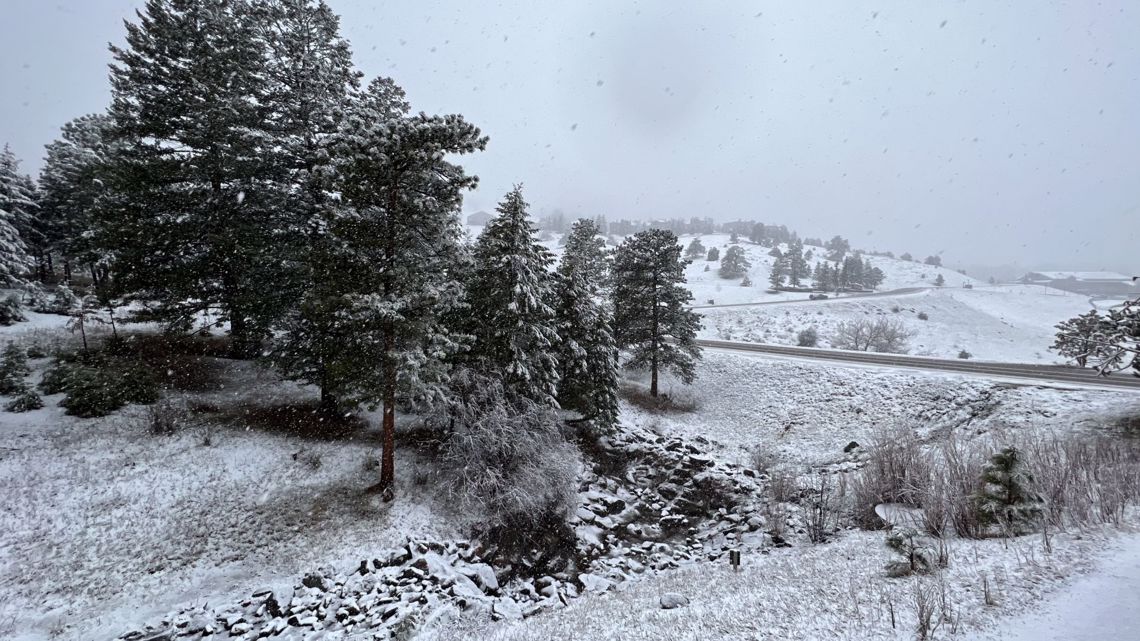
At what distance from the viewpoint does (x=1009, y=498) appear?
30.8ft

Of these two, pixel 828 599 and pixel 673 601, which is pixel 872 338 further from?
pixel 673 601

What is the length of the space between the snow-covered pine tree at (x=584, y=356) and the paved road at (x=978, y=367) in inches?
636

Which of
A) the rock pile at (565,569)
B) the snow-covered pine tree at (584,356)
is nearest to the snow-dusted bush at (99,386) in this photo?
the rock pile at (565,569)

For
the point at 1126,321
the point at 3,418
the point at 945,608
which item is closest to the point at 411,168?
the point at 945,608

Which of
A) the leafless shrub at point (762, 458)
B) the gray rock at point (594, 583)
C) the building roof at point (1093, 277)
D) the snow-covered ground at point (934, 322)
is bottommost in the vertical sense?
the gray rock at point (594, 583)

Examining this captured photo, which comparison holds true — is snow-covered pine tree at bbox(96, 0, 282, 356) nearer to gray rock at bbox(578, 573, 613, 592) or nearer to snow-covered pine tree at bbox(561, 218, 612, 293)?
gray rock at bbox(578, 573, 613, 592)

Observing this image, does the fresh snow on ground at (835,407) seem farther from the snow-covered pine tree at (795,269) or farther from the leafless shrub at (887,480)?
the snow-covered pine tree at (795,269)

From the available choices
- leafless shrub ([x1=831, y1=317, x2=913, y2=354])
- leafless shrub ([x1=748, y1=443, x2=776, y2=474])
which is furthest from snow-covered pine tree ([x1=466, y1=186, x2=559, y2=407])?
leafless shrub ([x1=831, y1=317, x2=913, y2=354])

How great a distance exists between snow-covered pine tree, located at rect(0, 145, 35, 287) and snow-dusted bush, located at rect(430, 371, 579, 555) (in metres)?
18.1

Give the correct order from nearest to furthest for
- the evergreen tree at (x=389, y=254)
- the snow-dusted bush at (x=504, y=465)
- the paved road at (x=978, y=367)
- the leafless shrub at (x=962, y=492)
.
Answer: the leafless shrub at (x=962, y=492)
the evergreen tree at (x=389, y=254)
the snow-dusted bush at (x=504, y=465)
the paved road at (x=978, y=367)

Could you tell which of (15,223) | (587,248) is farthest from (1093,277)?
(15,223)

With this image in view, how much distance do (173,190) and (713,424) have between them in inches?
1064

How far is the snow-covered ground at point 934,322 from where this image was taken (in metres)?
39.1

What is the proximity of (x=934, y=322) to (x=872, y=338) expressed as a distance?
19803 millimetres
